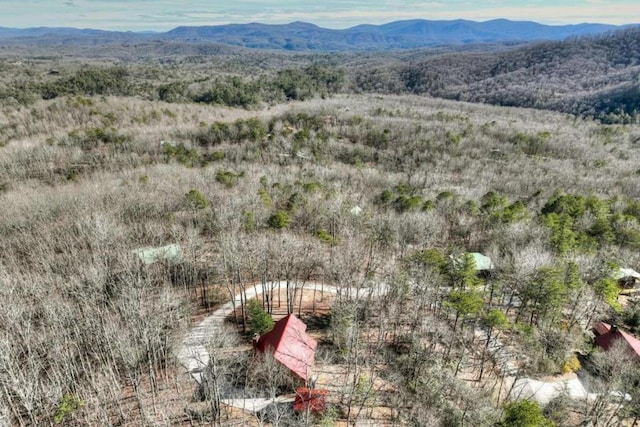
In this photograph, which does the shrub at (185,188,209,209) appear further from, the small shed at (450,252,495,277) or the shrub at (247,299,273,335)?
the small shed at (450,252,495,277)

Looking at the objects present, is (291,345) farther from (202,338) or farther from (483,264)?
(483,264)

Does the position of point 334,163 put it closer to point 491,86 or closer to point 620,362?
point 620,362

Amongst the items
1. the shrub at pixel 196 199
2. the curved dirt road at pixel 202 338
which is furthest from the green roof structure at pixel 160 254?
the shrub at pixel 196 199

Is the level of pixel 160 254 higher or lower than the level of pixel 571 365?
higher

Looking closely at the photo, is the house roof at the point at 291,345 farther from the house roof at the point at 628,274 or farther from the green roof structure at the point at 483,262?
the house roof at the point at 628,274

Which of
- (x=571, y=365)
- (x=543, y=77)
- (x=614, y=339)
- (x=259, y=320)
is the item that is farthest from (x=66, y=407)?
(x=543, y=77)

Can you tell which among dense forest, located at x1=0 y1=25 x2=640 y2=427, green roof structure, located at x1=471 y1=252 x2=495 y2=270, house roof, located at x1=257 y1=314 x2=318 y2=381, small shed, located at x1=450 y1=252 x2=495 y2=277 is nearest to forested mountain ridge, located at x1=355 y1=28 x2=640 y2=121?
dense forest, located at x1=0 y1=25 x2=640 y2=427
